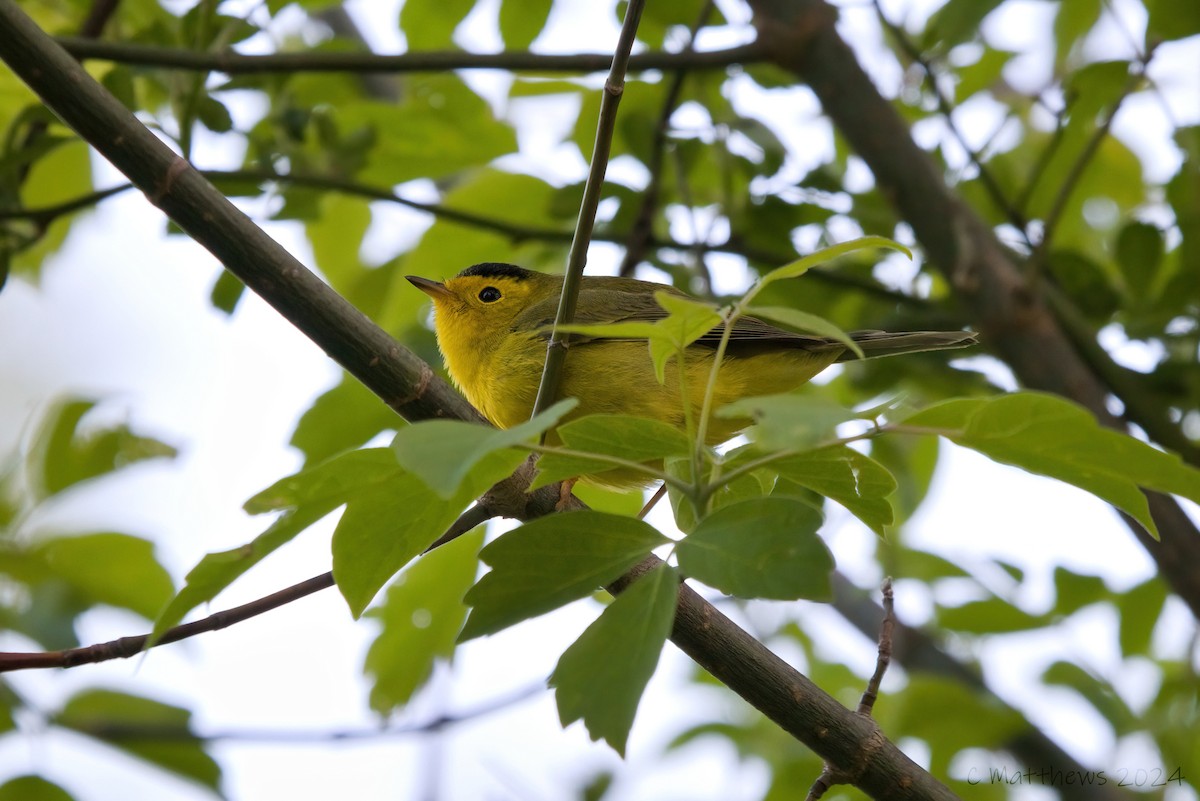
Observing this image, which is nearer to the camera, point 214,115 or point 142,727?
point 214,115

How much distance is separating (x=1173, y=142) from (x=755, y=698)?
8.62 ft

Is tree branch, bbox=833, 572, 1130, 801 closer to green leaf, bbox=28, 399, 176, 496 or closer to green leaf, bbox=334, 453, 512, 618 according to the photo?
green leaf, bbox=28, 399, 176, 496

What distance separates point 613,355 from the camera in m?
3.56

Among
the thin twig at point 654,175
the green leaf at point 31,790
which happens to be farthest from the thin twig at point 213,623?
the thin twig at point 654,175

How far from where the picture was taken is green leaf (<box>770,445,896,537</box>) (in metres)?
1.90

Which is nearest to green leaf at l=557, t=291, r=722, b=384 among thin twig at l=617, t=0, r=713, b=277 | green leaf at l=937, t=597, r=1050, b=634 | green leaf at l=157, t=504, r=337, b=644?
green leaf at l=157, t=504, r=337, b=644

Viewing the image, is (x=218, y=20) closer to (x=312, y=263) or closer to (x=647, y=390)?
(x=312, y=263)

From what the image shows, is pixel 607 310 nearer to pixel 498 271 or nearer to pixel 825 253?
pixel 498 271

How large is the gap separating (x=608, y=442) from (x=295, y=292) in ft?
2.51

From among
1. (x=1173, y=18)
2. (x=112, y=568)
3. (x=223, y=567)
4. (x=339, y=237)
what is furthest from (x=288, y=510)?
(x=1173, y=18)

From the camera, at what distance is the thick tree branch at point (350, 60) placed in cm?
335

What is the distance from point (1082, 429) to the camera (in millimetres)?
1622

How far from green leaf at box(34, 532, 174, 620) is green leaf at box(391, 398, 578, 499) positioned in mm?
2543

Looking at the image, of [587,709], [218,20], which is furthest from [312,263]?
[587,709]
